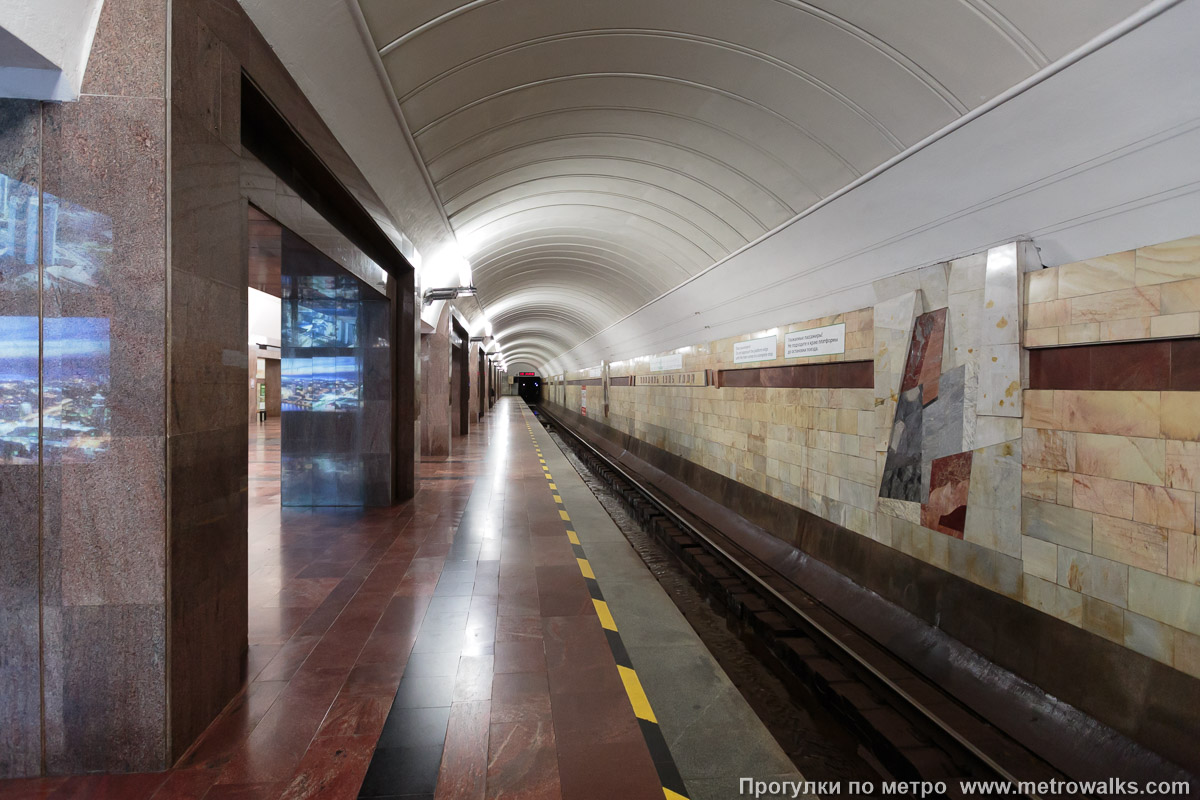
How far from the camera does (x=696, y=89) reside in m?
5.42

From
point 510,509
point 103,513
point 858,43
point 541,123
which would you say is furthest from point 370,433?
point 858,43

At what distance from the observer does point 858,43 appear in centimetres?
407

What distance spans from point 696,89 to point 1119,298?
3.86 metres

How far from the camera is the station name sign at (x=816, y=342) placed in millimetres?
6164

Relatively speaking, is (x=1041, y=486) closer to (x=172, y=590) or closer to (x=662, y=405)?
(x=172, y=590)

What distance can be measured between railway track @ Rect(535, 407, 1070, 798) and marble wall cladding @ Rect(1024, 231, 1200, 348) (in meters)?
2.55

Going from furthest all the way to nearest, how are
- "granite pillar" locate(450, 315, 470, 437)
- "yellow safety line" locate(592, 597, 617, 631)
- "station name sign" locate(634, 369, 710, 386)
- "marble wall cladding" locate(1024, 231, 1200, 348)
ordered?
"granite pillar" locate(450, 315, 470, 437) < "station name sign" locate(634, 369, 710, 386) < "yellow safety line" locate(592, 597, 617, 631) < "marble wall cladding" locate(1024, 231, 1200, 348)

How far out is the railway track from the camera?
329cm

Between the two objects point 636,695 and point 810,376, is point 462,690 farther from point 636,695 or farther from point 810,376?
point 810,376

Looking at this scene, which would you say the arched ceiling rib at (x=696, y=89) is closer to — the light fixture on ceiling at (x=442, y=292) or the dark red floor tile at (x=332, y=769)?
the light fixture on ceiling at (x=442, y=292)

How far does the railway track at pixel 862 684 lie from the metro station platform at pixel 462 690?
101 cm

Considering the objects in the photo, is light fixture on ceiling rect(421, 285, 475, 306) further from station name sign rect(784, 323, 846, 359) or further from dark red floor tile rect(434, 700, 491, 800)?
dark red floor tile rect(434, 700, 491, 800)

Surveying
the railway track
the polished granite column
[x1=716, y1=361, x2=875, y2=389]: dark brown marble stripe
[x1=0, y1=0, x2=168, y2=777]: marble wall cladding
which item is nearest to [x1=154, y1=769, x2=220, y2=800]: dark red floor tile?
[x1=0, y1=0, x2=168, y2=777]: marble wall cladding

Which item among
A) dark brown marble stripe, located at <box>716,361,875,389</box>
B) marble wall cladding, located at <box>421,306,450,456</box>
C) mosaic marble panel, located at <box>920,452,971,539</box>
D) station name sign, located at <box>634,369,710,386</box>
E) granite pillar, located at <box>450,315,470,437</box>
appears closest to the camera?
mosaic marble panel, located at <box>920,452,971,539</box>
